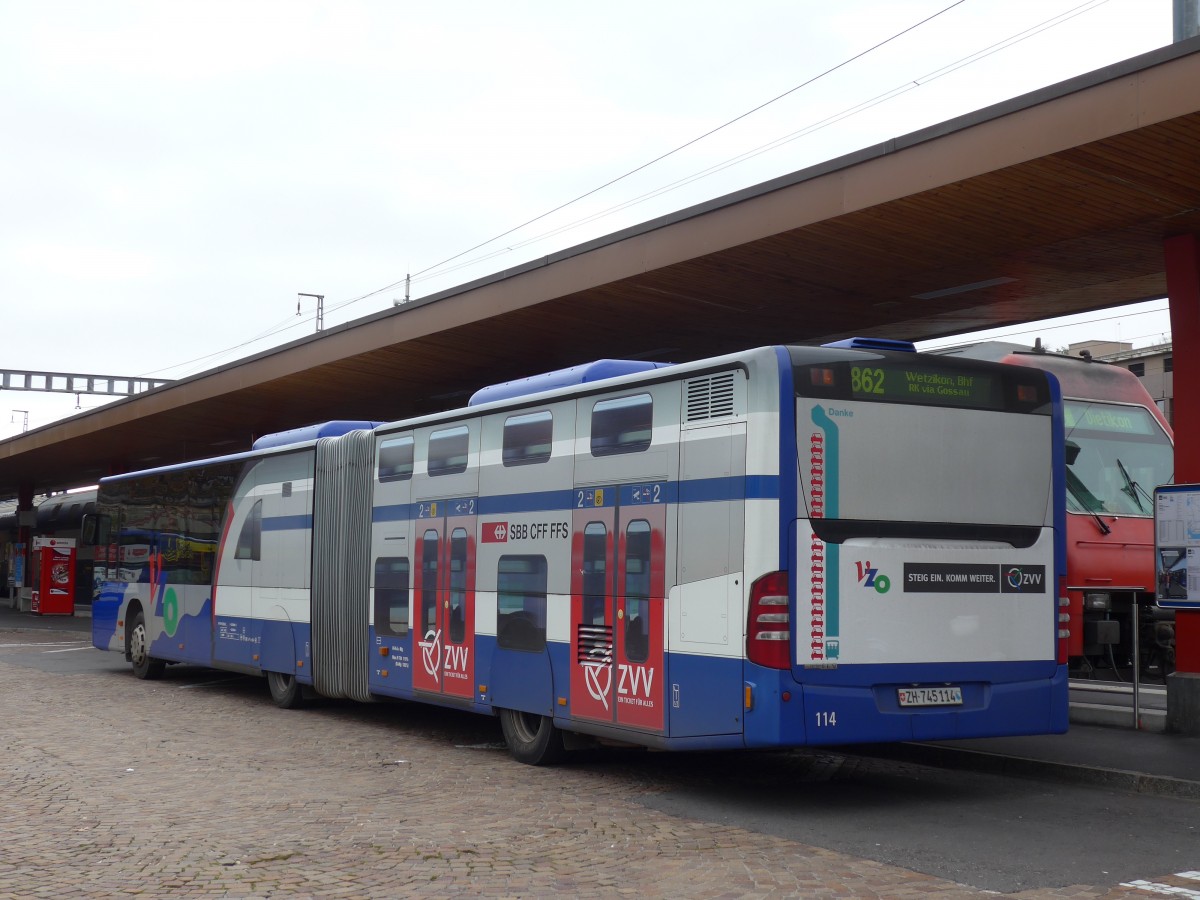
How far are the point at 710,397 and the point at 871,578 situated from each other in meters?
1.67

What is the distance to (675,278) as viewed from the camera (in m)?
16.5

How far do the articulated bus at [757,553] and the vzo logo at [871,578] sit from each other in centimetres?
2

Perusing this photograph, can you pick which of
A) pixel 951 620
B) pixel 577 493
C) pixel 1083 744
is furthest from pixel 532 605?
pixel 1083 744

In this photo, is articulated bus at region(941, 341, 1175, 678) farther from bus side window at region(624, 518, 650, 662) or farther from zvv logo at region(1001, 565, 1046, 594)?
bus side window at region(624, 518, 650, 662)

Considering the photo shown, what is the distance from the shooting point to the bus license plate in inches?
366

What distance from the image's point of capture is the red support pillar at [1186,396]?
12534 mm

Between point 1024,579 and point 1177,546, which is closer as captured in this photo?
point 1024,579

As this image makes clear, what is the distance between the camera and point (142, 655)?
21.0 m

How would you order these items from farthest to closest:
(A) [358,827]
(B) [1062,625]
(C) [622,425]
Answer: (C) [622,425] < (B) [1062,625] < (A) [358,827]

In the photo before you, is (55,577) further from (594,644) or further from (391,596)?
(594,644)

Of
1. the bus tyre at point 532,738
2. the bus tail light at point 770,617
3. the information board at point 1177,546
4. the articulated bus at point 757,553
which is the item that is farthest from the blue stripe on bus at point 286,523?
the information board at point 1177,546

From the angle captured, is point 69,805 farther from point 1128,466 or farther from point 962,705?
point 1128,466

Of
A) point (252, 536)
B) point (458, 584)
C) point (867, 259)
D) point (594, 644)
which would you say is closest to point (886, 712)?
point (594, 644)

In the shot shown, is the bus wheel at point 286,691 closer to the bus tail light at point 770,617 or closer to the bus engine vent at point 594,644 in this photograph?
the bus engine vent at point 594,644
